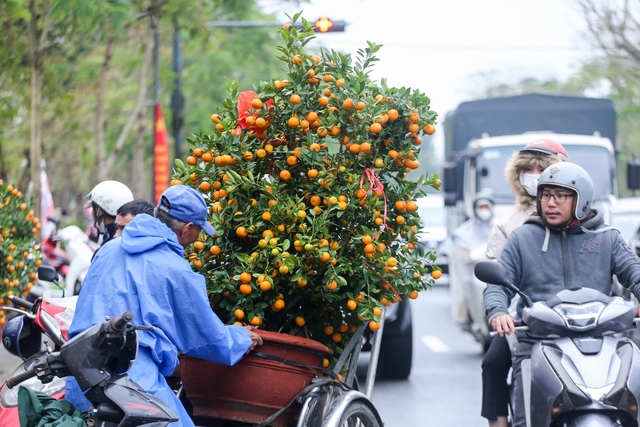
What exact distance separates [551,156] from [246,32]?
787 inches

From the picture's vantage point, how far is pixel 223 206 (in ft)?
14.9

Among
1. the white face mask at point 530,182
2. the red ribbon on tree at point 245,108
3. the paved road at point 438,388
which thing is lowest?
the paved road at point 438,388

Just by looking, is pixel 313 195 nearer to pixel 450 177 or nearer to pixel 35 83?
pixel 35 83

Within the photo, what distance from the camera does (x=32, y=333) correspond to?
4.78 meters

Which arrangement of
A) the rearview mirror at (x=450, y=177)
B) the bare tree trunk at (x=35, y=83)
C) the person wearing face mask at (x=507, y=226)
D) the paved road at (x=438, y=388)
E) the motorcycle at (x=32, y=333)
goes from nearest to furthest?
1. the motorcycle at (x=32, y=333)
2. the person wearing face mask at (x=507, y=226)
3. the paved road at (x=438, y=388)
4. the bare tree trunk at (x=35, y=83)
5. the rearview mirror at (x=450, y=177)

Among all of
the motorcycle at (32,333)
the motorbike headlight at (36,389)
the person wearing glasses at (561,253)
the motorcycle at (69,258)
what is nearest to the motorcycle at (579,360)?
the person wearing glasses at (561,253)

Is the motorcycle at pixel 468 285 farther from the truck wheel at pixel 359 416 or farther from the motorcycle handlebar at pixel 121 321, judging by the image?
the motorcycle handlebar at pixel 121 321

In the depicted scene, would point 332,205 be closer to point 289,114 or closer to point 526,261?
point 289,114

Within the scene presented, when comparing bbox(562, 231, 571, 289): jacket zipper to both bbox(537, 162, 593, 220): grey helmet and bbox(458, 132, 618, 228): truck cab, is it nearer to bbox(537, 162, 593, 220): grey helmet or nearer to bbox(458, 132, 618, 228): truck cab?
bbox(537, 162, 593, 220): grey helmet

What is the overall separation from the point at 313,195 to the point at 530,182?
164 cm

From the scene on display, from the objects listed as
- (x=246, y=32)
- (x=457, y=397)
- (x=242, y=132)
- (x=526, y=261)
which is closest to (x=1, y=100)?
(x=457, y=397)

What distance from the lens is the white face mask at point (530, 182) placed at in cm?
549

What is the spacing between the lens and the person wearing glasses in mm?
4527

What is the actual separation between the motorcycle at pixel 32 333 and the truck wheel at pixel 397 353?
171 inches
